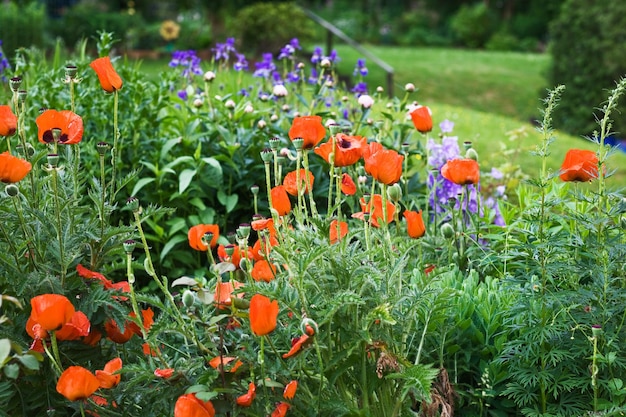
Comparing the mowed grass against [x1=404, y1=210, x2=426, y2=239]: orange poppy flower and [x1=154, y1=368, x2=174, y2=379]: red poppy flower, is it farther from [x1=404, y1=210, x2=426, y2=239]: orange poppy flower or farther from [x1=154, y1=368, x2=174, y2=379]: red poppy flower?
[x1=154, y1=368, x2=174, y2=379]: red poppy flower

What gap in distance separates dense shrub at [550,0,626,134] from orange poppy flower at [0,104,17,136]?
399 inches

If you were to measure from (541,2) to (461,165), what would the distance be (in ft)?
73.6

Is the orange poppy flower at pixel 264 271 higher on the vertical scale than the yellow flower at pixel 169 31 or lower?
higher

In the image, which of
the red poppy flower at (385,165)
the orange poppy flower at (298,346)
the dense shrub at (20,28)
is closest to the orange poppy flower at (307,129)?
the red poppy flower at (385,165)

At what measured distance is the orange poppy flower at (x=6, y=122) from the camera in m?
1.90

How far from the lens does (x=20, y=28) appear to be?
13.6 metres

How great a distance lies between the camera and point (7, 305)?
6.47ft

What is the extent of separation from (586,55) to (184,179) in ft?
30.8

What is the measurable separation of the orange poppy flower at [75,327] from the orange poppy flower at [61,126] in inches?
16.5

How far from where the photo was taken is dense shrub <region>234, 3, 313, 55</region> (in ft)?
49.0

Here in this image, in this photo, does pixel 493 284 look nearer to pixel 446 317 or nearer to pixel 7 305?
pixel 446 317

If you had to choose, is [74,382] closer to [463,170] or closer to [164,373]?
[164,373]

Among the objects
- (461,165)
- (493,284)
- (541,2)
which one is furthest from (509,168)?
(541,2)

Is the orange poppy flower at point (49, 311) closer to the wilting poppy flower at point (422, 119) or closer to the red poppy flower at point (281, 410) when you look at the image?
the red poppy flower at point (281, 410)
